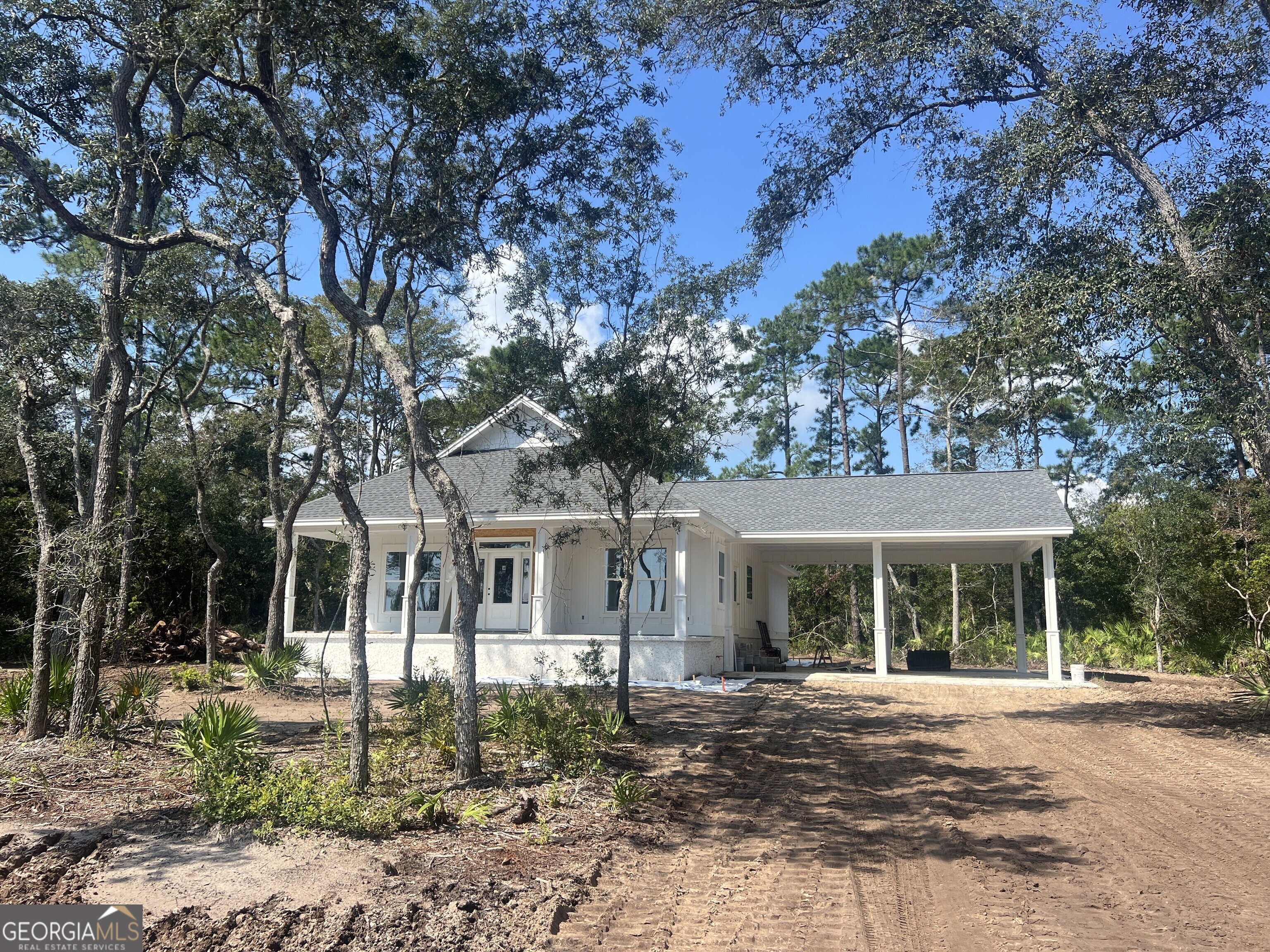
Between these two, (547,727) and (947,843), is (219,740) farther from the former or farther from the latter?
(947,843)

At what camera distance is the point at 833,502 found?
19.9 metres

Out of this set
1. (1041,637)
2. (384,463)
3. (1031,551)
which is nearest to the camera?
(1031,551)

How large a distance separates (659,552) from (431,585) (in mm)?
5920

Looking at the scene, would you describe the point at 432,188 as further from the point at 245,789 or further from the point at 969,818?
the point at 969,818

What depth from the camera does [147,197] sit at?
942 centimetres

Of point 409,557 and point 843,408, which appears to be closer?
point 409,557

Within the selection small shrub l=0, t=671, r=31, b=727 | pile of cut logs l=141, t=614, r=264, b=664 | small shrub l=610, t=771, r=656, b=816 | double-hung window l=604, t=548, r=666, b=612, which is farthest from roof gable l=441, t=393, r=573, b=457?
pile of cut logs l=141, t=614, r=264, b=664

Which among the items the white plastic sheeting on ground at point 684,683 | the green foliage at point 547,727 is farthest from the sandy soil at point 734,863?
the white plastic sheeting on ground at point 684,683

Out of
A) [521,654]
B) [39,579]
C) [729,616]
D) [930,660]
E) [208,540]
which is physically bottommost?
[930,660]

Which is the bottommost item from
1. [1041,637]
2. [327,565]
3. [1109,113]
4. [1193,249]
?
[1041,637]

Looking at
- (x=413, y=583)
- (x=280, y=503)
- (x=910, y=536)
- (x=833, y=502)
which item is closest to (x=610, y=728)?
(x=413, y=583)

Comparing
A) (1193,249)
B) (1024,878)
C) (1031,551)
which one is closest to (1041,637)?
(1031,551)

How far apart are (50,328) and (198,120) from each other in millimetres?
3006

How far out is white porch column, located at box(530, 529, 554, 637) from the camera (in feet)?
54.5
